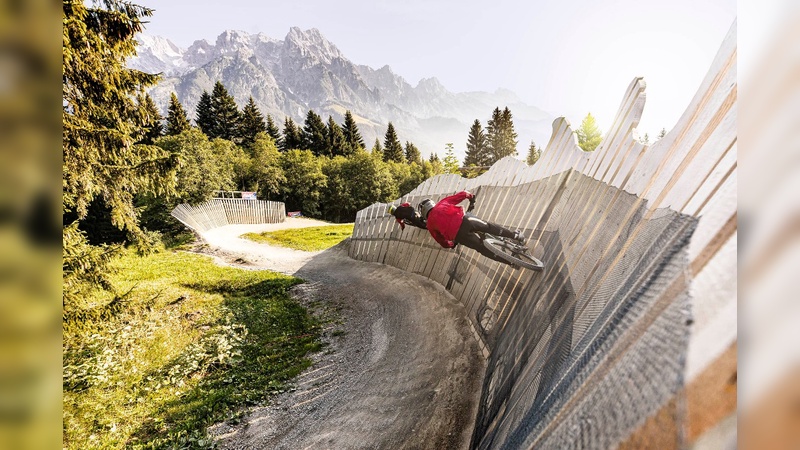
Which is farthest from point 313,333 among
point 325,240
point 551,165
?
point 325,240

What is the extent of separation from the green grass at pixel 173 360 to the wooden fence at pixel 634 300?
4.75 metres

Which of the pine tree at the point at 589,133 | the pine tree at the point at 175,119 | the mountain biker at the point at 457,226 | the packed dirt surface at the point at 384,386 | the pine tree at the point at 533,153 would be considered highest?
the pine tree at the point at 589,133

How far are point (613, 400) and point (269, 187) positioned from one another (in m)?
42.4

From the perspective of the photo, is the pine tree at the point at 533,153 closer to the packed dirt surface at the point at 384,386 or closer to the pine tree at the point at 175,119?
the pine tree at the point at 175,119

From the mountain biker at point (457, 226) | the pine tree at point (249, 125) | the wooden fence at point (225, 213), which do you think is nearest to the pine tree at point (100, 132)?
the mountain biker at point (457, 226)

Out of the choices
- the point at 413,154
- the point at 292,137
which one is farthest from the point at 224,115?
the point at 413,154

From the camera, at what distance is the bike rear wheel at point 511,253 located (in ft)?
15.9

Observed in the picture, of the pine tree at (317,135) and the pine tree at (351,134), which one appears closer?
the pine tree at (317,135)

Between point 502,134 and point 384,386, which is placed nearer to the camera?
point 384,386

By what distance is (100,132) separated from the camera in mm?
6102

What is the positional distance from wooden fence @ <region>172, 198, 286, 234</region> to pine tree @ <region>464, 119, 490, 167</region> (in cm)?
3865

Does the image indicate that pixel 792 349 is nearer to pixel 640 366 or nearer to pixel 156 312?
pixel 640 366

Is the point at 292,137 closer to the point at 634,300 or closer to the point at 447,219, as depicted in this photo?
the point at 447,219

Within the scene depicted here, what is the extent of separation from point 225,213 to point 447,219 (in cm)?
2843
